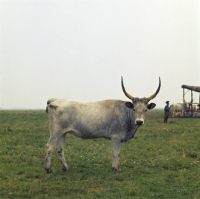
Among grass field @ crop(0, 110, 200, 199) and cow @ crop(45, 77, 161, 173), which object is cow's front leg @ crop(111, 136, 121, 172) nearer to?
cow @ crop(45, 77, 161, 173)

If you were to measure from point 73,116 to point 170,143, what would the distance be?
7426 mm

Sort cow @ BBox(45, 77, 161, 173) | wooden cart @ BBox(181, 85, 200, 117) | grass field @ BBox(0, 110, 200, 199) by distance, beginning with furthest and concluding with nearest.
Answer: wooden cart @ BBox(181, 85, 200, 117) → cow @ BBox(45, 77, 161, 173) → grass field @ BBox(0, 110, 200, 199)

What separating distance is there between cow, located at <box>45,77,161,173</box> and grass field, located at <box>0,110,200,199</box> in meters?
0.77

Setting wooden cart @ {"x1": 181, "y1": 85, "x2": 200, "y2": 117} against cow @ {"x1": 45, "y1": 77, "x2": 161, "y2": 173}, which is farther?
wooden cart @ {"x1": 181, "y1": 85, "x2": 200, "y2": 117}

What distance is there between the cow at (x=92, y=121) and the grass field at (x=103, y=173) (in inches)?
30.5

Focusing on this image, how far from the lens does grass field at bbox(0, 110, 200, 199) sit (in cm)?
831

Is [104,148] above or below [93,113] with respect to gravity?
below

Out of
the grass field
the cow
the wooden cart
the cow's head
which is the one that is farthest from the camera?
the wooden cart

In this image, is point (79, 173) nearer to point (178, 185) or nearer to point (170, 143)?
point (178, 185)

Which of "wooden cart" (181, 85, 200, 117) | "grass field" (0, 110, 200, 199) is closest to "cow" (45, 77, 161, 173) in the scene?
"grass field" (0, 110, 200, 199)

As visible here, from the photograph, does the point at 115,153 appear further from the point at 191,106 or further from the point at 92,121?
the point at 191,106

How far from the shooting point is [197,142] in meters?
16.8

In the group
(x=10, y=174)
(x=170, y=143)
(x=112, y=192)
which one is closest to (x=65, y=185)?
(x=112, y=192)

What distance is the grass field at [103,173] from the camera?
831cm
